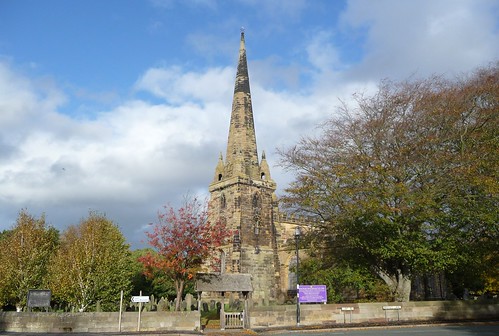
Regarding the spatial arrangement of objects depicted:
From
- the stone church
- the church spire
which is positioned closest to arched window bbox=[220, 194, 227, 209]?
the stone church

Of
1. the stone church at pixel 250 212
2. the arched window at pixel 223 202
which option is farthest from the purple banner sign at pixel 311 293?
the arched window at pixel 223 202

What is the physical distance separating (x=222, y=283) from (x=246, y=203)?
54.6 ft

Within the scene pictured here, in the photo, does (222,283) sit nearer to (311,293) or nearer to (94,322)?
(311,293)

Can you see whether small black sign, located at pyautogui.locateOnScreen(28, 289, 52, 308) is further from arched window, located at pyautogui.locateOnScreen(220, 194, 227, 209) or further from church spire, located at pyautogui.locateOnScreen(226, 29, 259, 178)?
church spire, located at pyautogui.locateOnScreen(226, 29, 259, 178)

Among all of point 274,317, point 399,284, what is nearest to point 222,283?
point 274,317

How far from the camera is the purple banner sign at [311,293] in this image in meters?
23.2

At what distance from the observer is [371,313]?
80.6 ft

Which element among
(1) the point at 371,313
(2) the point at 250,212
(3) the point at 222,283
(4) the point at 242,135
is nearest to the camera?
(3) the point at 222,283

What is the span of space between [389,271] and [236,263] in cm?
1329

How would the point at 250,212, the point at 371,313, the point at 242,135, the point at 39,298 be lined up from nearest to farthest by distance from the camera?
the point at 39,298 < the point at 371,313 < the point at 250,212 < the point at 242,135

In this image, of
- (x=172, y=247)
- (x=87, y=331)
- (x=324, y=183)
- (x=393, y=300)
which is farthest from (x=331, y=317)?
(x=87, y=331)

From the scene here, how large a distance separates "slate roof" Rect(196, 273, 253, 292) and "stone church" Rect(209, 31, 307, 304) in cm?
1346

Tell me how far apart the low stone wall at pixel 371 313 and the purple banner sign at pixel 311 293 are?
1.59ft

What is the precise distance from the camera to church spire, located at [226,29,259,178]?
4023 centimetres
